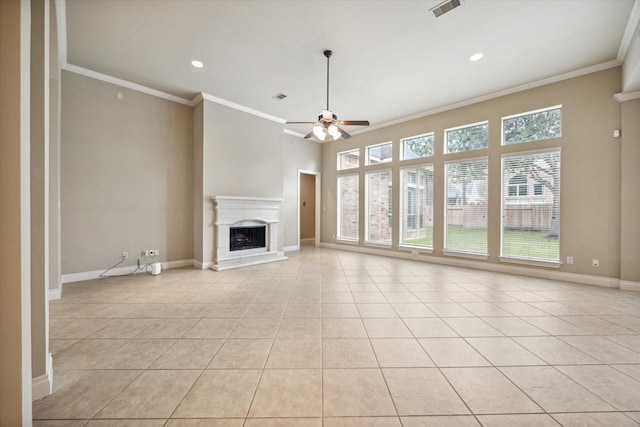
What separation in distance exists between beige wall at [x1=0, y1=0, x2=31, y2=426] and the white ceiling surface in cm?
235

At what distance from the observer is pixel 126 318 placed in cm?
279

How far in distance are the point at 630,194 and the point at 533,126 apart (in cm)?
177

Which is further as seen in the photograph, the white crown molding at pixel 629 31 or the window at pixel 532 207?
the window at pixel 532 207

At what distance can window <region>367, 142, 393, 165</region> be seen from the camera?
6875 mm

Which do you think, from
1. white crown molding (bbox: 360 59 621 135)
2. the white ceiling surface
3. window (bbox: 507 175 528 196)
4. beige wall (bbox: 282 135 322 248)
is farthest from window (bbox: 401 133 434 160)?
beige wall (bbox: 282 135 322 248)

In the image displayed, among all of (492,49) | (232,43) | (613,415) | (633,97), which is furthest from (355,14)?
(633,97)

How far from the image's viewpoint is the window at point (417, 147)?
6.08 metres

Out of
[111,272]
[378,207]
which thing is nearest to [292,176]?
[378,207]

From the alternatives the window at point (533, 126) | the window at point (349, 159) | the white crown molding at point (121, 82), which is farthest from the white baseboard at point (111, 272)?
the window at point (533, 126)

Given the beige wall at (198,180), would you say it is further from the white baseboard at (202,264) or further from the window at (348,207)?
the window at (348,207)

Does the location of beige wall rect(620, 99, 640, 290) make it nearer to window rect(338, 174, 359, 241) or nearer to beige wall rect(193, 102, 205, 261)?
window rect(338, 174, 359, 241)

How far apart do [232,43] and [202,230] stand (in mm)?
3400

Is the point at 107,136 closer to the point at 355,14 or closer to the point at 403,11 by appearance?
the point at 355,14

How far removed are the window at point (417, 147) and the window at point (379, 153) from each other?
407 mm
